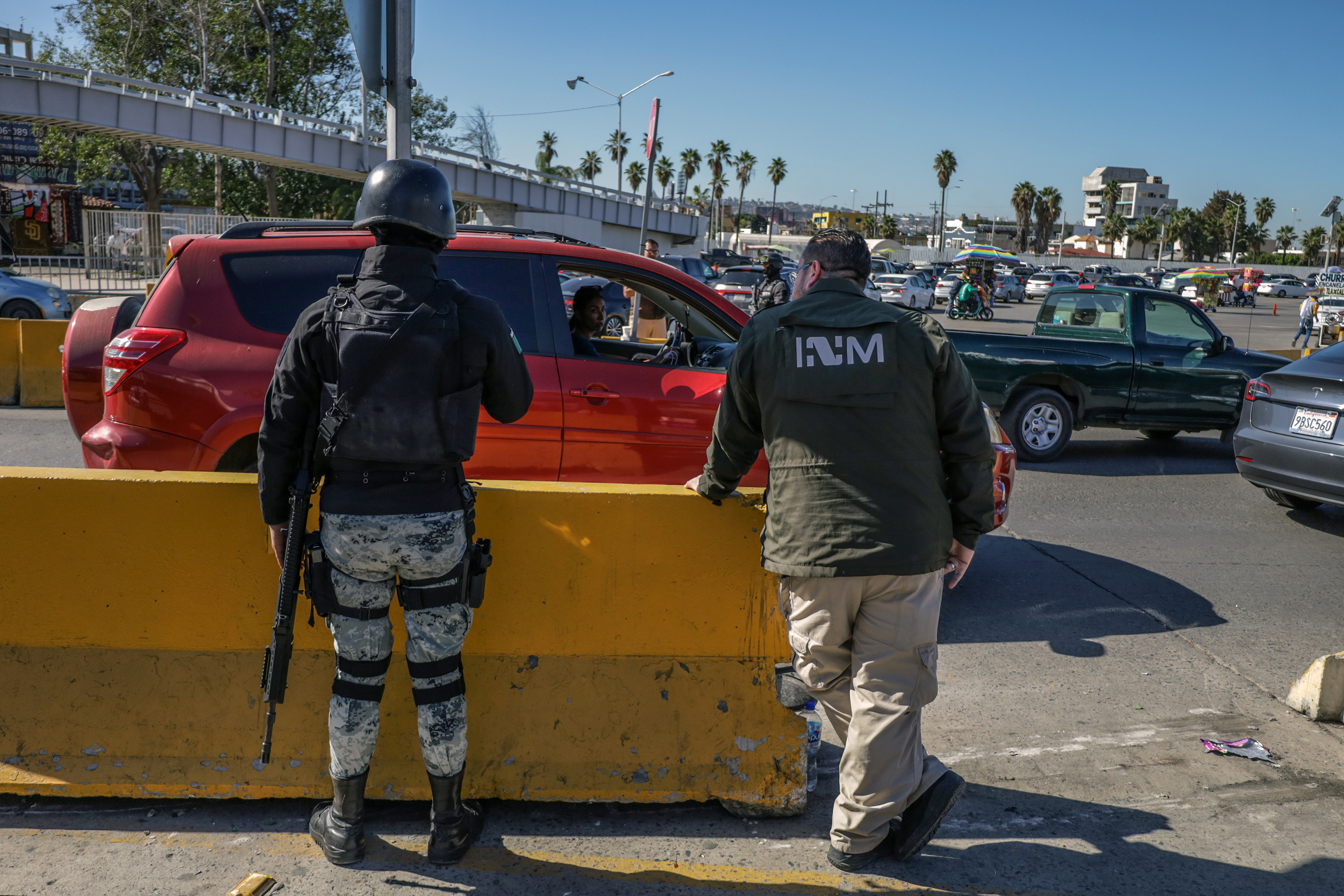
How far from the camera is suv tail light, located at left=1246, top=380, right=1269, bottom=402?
774cm

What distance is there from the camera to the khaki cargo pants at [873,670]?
2.79m

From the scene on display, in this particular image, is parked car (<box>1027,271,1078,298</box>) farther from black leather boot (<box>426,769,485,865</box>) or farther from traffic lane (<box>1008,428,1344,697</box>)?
black leather boot (<box>426,769,485,865</box>)

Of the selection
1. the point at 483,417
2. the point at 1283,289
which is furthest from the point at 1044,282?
the point at 483,417

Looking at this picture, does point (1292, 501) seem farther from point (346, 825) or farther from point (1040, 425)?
point (346, 825)

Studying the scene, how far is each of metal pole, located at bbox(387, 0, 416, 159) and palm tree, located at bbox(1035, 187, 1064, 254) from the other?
119 m

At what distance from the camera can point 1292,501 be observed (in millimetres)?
8211

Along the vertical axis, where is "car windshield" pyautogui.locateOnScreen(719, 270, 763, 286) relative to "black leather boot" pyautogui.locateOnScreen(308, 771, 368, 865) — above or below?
above

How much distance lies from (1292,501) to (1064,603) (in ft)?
12.4

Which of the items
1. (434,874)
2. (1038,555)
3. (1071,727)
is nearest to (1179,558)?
(1038,555)

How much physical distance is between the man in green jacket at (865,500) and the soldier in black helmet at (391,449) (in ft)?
2.58

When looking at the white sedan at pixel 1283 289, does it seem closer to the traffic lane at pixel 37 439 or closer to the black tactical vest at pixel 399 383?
the traffic lane at pixel 37 439

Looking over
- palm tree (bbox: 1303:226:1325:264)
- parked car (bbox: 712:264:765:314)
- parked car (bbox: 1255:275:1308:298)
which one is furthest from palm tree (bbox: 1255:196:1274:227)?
parked car (bbox: 712:264:765:314)

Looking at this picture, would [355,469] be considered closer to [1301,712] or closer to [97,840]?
[97,840]

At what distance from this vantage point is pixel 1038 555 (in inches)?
264
